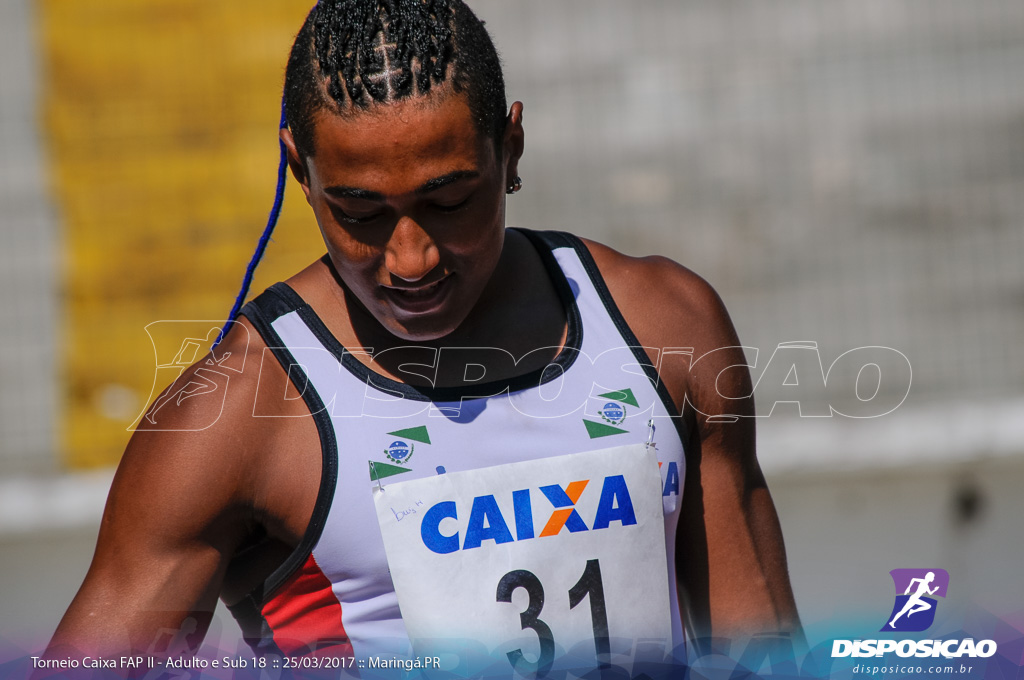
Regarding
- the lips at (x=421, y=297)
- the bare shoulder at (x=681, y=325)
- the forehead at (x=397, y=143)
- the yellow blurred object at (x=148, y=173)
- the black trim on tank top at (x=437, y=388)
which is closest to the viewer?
the forehead at (x=397, y=143)

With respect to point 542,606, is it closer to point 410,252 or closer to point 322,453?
point 322,453

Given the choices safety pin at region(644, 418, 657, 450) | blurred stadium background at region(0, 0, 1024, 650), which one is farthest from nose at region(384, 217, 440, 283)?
blurred stadium background at region(0, 0, 1024, 650)

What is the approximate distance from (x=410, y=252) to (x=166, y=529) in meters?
0.63

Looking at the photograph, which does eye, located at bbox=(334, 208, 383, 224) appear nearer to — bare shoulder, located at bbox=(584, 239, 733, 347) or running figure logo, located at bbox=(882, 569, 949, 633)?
bare shoulder, located at bbox=(584, 239, 733, 347)

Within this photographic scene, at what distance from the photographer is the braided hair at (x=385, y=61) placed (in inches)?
68.0

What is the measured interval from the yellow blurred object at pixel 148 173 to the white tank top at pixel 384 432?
4031mm

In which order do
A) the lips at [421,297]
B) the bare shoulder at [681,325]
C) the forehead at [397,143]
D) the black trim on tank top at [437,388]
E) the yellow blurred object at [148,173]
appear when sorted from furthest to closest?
the yellow blurred object at [148,173] < the bare shoulder at [681,325] < the black trim on tank top at [437,388] < the lips at [421,297] < the forehead at [397,143]

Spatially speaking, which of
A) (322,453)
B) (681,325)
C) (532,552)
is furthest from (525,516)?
(681,325)

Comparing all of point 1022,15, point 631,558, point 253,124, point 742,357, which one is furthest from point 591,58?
point 631,558

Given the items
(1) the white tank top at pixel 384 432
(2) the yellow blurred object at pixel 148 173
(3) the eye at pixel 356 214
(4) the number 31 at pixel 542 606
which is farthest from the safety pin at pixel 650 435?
(2) the yellow blurred object at pixel 148 173

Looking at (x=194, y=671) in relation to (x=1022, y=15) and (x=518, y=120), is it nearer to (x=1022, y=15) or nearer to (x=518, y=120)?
(x=518, y=120)

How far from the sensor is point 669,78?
5863mm

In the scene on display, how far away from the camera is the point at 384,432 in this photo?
1889 millimetres

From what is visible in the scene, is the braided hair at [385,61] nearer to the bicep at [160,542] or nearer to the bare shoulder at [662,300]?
the bare shoulder at [662,300]
